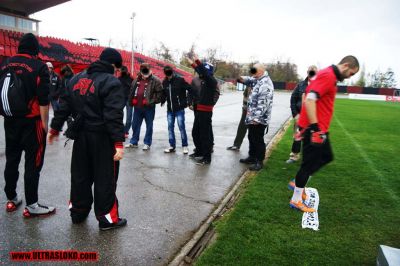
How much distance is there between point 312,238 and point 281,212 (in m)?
0.75

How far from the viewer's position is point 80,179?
3908mm

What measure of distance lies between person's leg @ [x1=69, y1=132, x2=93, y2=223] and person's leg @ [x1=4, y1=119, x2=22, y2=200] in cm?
75

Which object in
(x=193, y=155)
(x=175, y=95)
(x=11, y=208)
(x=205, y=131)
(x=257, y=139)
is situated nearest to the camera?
(x=11, y=208)

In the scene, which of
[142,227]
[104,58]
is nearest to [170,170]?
[142,227]

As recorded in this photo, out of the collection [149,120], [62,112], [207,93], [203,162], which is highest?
[207,93]

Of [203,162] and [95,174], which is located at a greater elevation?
[95,174]

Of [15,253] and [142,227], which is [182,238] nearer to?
[142,227]

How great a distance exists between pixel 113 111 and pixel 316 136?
2421 mm

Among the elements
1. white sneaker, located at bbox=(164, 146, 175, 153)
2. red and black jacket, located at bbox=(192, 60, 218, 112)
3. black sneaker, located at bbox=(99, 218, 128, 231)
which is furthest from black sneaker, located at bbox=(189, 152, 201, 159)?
black sneaker, located at bbox=(99, 218, 128, 231)

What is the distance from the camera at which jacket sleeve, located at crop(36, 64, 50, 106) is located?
396cm

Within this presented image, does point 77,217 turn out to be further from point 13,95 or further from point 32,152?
point 13,95

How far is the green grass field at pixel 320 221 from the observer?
11.5ft

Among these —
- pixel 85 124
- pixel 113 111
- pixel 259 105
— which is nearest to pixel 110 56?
pixel 113 111

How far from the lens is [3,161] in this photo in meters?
6.64
